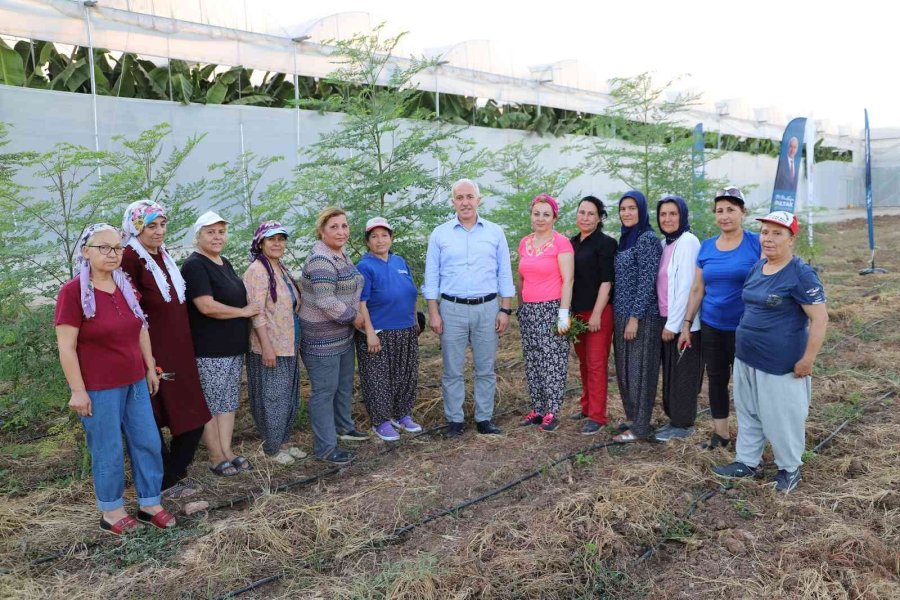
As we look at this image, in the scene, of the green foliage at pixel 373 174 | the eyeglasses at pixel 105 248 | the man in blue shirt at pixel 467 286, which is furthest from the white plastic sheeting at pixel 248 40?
the eyeglasses at pixel 105 248

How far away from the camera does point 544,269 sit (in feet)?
16.2

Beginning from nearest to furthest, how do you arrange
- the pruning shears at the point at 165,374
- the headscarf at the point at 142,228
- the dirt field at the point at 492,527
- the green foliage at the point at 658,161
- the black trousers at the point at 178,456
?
1. the dirt field at the point at 492,527
2. the headscarf at the point at 142,228
3. the pruning shears at the point at 165,374
4. the black trousers at the point at 178,456
5. the green foliage at the point at 658,161

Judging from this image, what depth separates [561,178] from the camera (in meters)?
9.03

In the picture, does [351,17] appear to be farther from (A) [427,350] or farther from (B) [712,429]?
(B) [712,429]

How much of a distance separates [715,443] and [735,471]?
50cm

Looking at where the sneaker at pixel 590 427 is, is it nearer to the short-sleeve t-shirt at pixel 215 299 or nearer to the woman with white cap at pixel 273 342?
the woman with white cap at pixel 273 342

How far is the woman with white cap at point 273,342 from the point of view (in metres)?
4.45

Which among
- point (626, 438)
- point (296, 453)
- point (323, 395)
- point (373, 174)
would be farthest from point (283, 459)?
point (373, 174)

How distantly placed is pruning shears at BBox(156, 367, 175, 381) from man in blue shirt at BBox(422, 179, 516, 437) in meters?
1.80

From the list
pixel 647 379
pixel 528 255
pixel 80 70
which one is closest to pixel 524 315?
pixel 528 255

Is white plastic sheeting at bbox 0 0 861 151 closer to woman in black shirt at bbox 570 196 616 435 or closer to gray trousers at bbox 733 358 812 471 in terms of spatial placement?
woman in black shirt at bbox 570 196 616 435

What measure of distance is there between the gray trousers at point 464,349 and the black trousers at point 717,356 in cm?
145

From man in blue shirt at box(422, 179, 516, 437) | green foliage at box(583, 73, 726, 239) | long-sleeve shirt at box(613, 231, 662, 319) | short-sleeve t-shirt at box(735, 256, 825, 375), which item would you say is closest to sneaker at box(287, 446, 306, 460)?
man in blue shirt at box(422, 179, 516, 437)

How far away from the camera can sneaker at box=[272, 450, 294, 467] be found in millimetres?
4652
